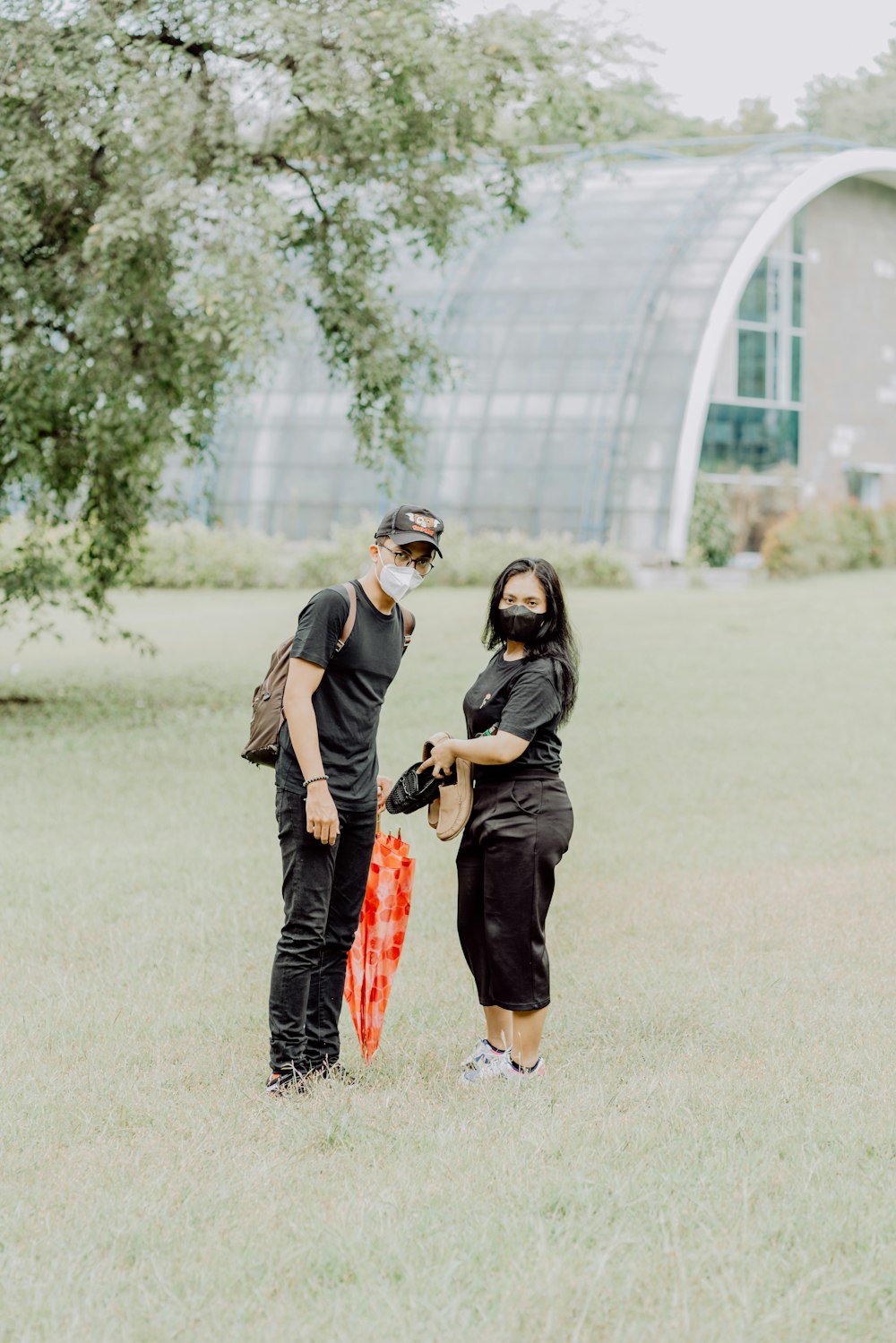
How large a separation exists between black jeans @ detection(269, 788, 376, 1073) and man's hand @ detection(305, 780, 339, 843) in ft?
0.34

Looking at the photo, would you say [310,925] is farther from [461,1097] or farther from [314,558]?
[314,558]

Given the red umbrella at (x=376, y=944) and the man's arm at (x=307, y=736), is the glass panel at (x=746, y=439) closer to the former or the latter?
the red umbrella at (x=376, y=944)

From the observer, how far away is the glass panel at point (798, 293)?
38188mm

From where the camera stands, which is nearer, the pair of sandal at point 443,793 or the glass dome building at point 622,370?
the pair of sandal at point 443,793

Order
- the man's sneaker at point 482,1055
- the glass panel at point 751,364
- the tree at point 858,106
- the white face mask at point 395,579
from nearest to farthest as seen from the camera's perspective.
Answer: the white face mask at point 395,579 < the man's sneaker at point 482,1055 < the glass panel at point 751,364 < the tree at point 858,106

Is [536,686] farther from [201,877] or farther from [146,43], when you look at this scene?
[146,43]

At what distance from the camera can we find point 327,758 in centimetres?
498

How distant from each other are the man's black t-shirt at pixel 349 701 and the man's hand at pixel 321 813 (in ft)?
0.37

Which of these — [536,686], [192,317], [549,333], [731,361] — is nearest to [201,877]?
[536,686]

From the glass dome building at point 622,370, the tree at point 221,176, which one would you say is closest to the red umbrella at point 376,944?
the tree at point 221,176

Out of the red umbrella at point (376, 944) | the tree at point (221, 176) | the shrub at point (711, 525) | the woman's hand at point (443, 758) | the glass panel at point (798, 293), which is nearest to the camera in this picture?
the woman's hand at point (443, 758)

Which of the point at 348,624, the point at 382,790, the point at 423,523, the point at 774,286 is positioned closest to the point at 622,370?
the point at 774,286

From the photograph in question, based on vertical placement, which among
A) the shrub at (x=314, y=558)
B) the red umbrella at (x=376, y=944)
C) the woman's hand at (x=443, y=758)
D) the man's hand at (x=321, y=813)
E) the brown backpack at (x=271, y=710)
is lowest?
the red umbrella at (x=376, y=944)

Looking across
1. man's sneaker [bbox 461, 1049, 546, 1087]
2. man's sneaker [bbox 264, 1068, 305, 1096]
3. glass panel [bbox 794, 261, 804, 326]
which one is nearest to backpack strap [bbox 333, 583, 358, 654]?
man's sneaker [bbox 264, 1068, 305, 1096]
